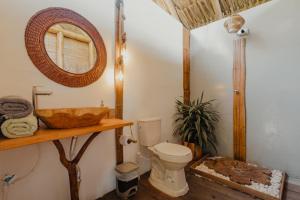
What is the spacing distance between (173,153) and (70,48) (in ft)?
4.95

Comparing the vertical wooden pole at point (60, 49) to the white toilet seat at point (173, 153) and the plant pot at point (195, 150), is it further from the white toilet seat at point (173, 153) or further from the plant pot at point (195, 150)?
the plant pot at point (195, 150)

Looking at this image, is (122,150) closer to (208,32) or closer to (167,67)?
(167,67)

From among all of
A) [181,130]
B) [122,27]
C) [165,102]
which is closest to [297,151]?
[181,130]

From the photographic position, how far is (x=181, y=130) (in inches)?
109

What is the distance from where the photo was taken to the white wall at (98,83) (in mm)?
1239

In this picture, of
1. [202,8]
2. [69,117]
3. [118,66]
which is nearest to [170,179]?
[69,117]

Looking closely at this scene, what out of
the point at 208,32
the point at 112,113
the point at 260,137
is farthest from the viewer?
the point at 208,32

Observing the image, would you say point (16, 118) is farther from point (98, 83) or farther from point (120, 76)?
point (120, 76)

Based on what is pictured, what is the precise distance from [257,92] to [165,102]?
1.38 meters

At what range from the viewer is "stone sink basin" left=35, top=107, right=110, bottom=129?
120cm

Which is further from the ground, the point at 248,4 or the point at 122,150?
the point at 248,4

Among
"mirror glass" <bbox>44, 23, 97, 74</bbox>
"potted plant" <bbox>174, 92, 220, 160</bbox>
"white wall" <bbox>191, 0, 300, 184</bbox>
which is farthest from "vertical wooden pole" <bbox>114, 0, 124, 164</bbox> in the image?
"white wall" <bbox>191, 0, 300, 184</bbox>

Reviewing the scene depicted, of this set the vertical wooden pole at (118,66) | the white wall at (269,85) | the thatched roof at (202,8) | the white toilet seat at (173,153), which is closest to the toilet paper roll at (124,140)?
the vertical wooden pole at (118,66)

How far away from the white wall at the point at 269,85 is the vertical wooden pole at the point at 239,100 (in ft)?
0.22
